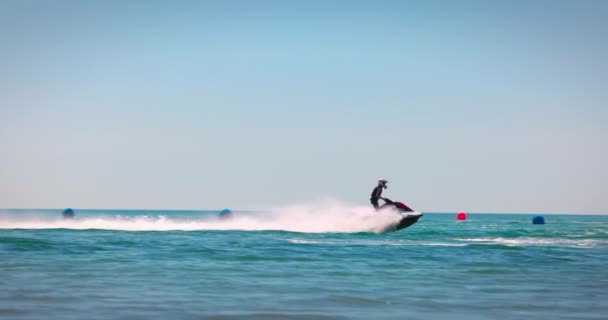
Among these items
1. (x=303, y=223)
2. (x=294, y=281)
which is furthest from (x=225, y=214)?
(x=294, y=281)

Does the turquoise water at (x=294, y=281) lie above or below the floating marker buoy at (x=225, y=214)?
below

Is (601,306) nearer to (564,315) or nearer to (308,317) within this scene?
(564,315)

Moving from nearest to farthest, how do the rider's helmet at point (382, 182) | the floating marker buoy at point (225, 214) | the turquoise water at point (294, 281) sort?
the turquoise water at point (294, 281)
the rider's helmet at point (382, 182)
the floating marker buoy at point (225, 214)

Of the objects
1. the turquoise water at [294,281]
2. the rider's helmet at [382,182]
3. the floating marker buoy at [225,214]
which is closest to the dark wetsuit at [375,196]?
the rider's helmet at [382,182]

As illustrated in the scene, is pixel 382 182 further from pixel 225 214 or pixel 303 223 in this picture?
pixel 225 214

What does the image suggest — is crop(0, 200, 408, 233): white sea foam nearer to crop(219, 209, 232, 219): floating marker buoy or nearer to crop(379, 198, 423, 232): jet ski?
crop(379, 198, 423, 232): jet ski

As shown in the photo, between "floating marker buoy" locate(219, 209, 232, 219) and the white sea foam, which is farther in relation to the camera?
"floating marker buoy" locate(219, 209, 232, 219)

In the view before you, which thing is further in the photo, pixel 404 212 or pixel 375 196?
pixel 404 212

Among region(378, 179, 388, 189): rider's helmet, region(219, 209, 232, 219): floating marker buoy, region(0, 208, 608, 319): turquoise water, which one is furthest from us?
region(219, 209, 232, 219): floating marker buoy

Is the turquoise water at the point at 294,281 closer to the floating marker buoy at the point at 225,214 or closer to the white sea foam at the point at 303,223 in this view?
the white sea foam at the point at 303,223

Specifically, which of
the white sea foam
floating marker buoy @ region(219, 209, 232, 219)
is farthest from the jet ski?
floating marker buoy @ region(219, 209, 232, 219)

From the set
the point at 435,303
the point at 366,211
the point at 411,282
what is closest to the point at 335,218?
the point at 366,211

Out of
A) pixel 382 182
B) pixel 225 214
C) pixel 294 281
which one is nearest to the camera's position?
pixel 294 281

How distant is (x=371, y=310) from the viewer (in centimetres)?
1209
